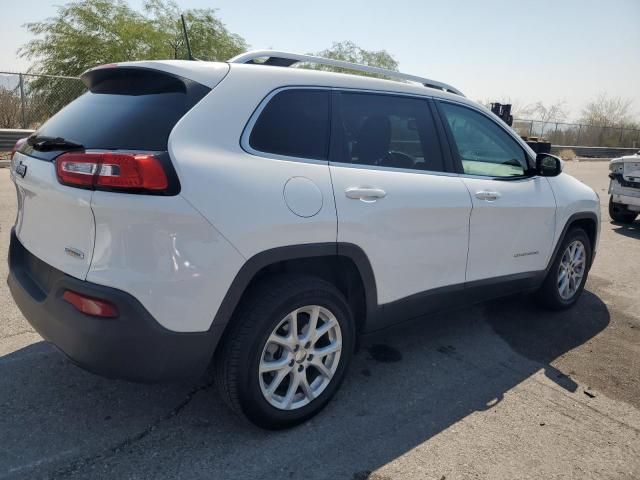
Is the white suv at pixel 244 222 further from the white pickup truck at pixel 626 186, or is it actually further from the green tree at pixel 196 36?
the green tree at pixel 196 36

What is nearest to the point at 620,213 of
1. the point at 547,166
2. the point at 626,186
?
the point at 626,186

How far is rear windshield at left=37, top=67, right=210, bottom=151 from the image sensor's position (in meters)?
2.32

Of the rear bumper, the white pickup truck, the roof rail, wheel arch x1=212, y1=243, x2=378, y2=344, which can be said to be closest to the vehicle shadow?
the rear bumper

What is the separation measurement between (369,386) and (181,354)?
1.36m

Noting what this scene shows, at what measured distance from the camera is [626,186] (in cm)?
851

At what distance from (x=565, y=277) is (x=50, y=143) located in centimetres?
414

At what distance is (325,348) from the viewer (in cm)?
283

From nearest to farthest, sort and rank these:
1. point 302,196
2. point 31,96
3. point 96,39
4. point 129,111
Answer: point 129,111 < point 302,196 < point 31,96 < point 96,39

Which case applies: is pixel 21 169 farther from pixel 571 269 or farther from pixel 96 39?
pixel 96 39

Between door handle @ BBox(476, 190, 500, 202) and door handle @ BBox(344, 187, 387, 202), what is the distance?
36.3 inches

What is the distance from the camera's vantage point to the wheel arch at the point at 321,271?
7.83ft

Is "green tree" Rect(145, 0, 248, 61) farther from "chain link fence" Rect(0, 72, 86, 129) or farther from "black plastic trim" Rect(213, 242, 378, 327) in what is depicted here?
"black plastic trim" Rect(213, 242, 378, 327)

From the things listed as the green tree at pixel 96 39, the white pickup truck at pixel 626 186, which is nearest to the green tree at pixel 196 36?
the green tree at pixel 96 39

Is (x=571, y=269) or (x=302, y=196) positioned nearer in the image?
(x=302, y=196)
